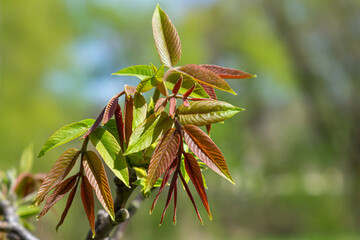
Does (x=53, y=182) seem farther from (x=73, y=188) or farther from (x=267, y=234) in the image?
(x=267, y=234)

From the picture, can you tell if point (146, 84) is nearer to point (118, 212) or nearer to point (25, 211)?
point (118, 212)

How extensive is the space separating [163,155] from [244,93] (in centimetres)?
1080

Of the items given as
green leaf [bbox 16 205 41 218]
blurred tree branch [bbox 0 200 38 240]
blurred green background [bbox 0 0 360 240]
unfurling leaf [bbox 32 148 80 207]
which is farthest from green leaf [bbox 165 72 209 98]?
blurred green background [bbox 0 0 360 240]

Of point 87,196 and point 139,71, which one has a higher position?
point 139,71

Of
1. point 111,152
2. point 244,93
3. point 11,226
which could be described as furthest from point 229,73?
point 244,93

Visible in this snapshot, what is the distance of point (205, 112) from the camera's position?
338 mm

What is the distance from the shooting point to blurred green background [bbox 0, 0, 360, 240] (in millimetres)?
7285

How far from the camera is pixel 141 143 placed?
1.06 feet

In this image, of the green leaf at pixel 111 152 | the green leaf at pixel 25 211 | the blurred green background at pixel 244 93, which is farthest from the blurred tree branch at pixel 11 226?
the blurred green background at pixel 244 93

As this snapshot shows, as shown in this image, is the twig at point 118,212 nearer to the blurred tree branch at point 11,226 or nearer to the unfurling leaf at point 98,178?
the unfurling leaf at point 98,178

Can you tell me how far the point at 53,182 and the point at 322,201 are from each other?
928 centimetres

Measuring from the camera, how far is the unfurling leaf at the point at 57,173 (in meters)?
0.33

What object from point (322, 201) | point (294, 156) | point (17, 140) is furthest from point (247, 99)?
point (17, 140)

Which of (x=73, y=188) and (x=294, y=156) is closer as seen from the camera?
(x=73, y=188)
